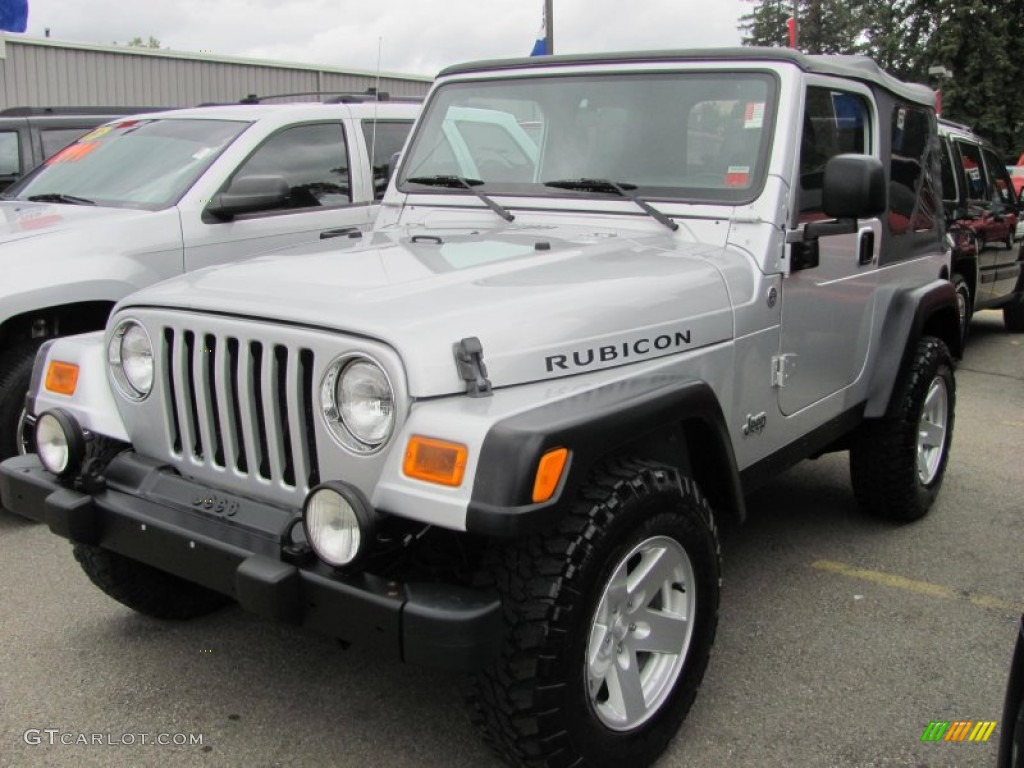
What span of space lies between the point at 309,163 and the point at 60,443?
329cm

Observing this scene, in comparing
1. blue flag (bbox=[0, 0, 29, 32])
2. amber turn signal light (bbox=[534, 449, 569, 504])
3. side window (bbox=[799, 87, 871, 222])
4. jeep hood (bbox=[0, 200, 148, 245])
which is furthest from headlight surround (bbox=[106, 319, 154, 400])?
blue flag (bbox=[0, 0, 29, 32])

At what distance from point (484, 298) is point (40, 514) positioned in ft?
4.74

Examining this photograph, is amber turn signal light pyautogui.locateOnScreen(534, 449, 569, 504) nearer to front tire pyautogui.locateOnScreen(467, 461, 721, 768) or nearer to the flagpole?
front tire pyautogui.locateOnScreen(467, 461, 721, 768)

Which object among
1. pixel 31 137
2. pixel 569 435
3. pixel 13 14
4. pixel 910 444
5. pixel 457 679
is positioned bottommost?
pixel 457 679

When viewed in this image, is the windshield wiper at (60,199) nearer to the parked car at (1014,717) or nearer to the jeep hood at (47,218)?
the jeep hood at (47,218)

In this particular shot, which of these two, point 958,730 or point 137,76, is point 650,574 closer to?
point 958,730

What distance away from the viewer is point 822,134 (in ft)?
11.9

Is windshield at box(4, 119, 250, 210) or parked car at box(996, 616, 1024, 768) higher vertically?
windshield at box(4, 119, 250, 210)

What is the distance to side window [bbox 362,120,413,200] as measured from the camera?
238 inches

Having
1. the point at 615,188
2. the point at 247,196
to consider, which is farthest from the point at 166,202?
the point at 615,188

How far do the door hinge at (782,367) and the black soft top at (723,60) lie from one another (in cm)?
100

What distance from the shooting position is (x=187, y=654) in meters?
3.38

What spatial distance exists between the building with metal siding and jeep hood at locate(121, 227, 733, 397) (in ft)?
35.6

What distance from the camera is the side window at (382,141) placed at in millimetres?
6051
